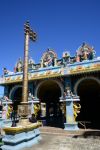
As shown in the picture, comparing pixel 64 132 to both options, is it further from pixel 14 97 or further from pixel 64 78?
pixel 14 97

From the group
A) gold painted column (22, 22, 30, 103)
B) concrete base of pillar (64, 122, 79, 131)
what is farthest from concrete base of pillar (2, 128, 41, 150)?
concrete base of pillar (64, 122, 79, 131)

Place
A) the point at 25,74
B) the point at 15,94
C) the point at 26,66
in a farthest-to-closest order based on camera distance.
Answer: the point at 15,94
the point at 26,66
the point at 25,74

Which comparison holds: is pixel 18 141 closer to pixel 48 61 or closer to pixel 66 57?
pixel 66 57

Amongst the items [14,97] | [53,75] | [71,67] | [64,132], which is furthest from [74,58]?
[14,97]

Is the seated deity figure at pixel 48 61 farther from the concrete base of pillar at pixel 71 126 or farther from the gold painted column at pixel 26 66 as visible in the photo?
the gold painted column at pixel 26 66

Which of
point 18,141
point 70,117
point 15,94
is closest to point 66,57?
point 70,117

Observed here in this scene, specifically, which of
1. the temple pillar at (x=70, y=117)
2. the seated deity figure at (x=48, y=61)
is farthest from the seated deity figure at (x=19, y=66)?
the temple pillar at (x=70, y=117)

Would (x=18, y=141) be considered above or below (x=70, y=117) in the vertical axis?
below

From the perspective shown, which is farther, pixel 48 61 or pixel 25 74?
pixel 48 61

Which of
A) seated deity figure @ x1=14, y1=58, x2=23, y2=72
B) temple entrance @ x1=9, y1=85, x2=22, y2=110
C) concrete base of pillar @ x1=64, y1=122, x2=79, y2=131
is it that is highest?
seated deity figure @ x1=14, y1=58, x2=23, y2=72

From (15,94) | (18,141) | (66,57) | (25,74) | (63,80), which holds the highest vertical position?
(66,57)

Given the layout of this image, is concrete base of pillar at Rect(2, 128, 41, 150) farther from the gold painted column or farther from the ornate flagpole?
the gold painted column

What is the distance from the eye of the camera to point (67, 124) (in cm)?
1744

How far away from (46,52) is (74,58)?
3.56 metres
